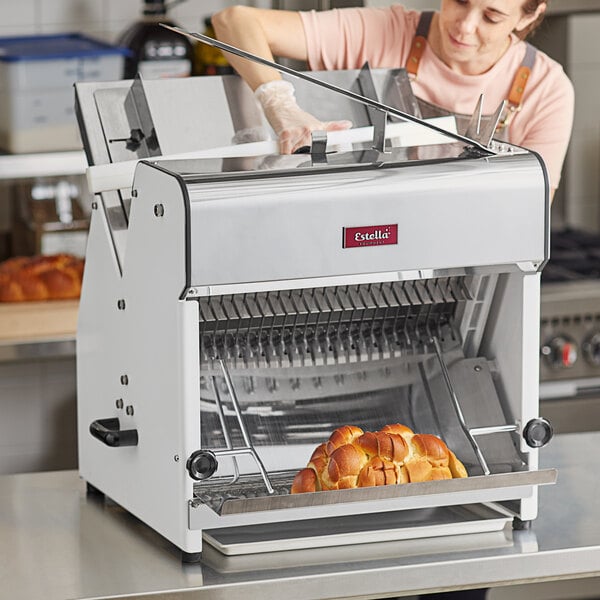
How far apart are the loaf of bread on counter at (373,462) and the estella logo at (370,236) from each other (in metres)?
0.22

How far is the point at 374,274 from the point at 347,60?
75cm

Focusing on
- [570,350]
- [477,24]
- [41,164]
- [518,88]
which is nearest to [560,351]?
[570,350]

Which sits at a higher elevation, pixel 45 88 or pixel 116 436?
pixel 45 88

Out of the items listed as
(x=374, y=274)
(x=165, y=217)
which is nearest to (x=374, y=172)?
(x=374, y=274)

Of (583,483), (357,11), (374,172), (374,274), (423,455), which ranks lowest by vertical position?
(583,483)

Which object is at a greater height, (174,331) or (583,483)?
(174,331)

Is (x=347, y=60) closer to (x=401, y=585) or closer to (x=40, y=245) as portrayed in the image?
(x=401, y=585)

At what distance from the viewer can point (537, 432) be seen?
4.95 ft

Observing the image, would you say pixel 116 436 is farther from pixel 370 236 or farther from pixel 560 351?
pixel 560 351

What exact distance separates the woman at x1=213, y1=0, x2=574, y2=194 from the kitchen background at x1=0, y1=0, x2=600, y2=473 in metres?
0.85

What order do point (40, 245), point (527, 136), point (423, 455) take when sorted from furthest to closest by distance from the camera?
point (40, 245), point (527, 136), point (423, 455)

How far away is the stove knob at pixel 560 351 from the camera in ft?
9.37

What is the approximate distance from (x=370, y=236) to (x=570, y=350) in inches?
61.4

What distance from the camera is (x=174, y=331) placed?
1.38 m
